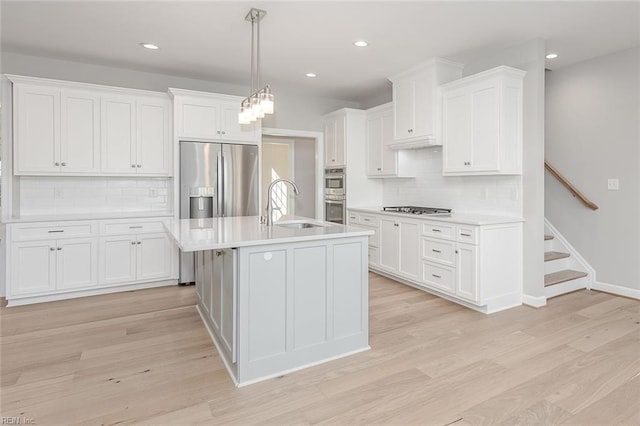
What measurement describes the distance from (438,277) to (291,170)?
379cm

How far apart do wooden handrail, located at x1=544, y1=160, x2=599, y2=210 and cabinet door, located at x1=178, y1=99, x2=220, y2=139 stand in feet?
13.3

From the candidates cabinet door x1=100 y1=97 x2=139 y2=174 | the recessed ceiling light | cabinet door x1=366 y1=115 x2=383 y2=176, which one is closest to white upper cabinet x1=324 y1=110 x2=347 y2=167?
cabinet door x1=366 y1=115 x2=383 y2=176

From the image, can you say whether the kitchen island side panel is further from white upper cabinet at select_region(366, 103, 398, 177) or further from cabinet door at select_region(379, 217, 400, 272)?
white upper cabinet at select_region(366, 103, 398, 177)

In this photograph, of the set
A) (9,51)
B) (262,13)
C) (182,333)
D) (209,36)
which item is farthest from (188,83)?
(182,333)

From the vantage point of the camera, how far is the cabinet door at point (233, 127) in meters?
4.53

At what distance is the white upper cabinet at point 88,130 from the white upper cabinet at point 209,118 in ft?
0.81

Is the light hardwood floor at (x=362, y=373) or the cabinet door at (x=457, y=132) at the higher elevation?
the cabinet door at (x=457, y=132)

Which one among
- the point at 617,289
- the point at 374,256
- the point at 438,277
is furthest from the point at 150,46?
the point at 617,289

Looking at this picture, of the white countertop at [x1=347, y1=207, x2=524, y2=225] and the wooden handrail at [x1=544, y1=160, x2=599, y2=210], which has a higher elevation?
the wooden handrail at [x1=544, y1=160, x2=599, y2=210]

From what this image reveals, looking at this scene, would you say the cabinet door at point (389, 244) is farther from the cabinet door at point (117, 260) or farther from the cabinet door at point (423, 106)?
the cabinet door at point (117, 260)

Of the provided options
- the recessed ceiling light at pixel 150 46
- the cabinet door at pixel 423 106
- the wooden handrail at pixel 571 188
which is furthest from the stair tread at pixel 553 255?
the recessed ceiling light at pixel 150 46

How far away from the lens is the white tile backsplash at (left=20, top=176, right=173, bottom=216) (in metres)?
4.04

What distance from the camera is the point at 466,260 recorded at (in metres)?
3.48

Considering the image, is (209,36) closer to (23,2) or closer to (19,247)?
(23,2)
